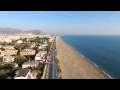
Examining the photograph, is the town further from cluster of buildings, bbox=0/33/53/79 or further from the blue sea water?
the blue sea water

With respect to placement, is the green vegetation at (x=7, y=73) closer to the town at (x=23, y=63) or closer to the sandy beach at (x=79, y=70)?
the town at (x=23, y=63)

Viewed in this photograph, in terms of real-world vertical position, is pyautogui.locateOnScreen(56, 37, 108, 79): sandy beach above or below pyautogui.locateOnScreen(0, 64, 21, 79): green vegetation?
below

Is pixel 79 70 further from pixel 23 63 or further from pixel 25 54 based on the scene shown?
pixel 25 54

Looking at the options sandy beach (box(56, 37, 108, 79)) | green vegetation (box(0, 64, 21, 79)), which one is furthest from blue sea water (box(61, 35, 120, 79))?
green vegetation (box(0, 64, 21, 79))

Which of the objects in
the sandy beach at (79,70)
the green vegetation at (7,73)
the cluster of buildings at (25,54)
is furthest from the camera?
the sandy beach at (79,70)

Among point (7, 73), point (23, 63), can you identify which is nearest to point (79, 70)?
point (23, 63)

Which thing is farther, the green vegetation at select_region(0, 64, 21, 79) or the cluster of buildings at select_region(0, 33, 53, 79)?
the cluster of buildings at select_region(0, 33, 53, 79)

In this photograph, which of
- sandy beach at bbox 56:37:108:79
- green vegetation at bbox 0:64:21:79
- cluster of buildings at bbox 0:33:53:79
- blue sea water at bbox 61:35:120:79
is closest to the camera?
green vegetation at bbox 0:64:21:79

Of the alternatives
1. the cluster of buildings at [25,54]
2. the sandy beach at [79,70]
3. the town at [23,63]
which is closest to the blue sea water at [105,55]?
the sandy beach at [79,70]
